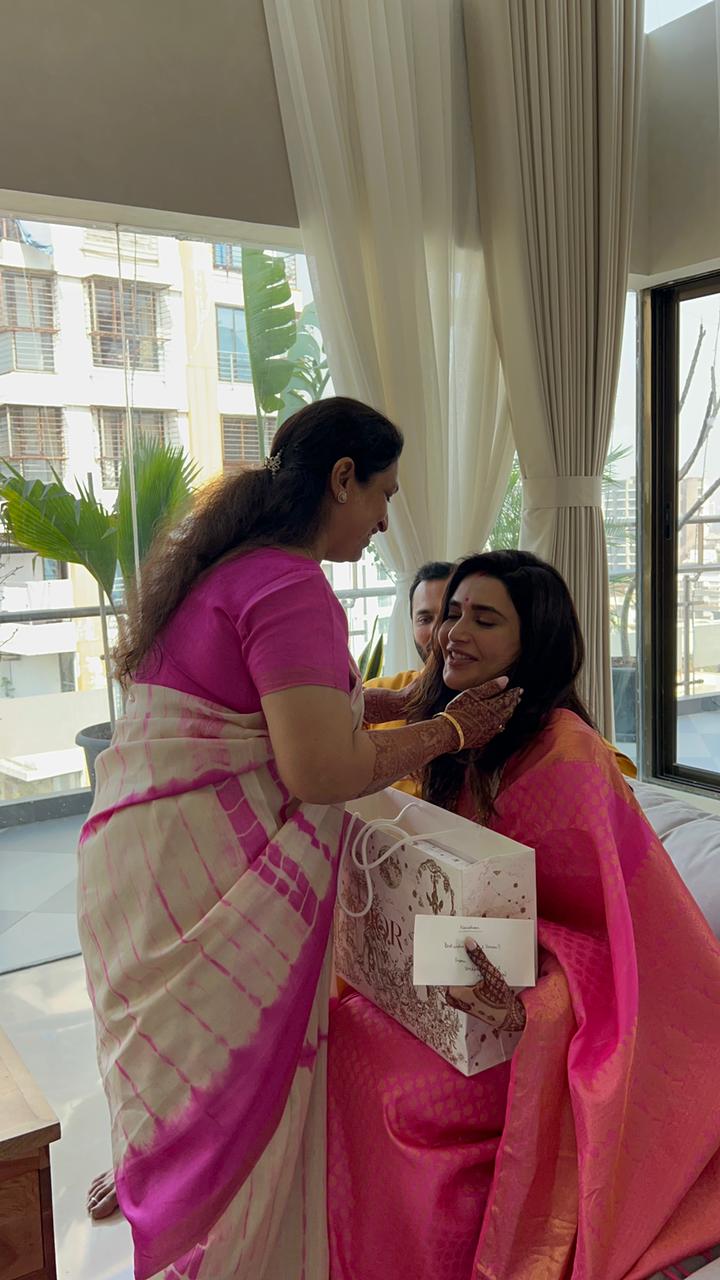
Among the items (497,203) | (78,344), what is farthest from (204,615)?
(497,203)

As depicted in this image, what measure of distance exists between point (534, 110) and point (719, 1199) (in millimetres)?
2991

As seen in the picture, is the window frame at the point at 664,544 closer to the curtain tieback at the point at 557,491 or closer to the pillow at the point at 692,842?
the curtain tieback at the point at 557,491

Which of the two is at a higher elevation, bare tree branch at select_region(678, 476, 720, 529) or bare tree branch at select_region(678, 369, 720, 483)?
bare tree branch at select_region(678, 369, 720, 483)

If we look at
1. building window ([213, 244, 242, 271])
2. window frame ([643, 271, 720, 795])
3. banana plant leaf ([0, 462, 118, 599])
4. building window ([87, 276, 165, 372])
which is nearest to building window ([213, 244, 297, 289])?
building window ([213, 244, 242, 271])

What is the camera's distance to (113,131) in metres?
2.56

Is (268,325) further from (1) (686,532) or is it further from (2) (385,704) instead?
(1) (686,532)

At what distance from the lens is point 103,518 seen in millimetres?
2904

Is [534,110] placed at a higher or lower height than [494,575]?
Answer: higher

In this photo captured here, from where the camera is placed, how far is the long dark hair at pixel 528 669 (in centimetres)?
176

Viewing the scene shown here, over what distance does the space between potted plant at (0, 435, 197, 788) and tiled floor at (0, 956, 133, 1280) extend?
1.96 ft

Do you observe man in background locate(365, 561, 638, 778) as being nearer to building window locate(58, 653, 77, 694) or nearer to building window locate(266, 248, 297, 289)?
building window locate(58, 653, 77, 694)

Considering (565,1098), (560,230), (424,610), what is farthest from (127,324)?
(565,1098)

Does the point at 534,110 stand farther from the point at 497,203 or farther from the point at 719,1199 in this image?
the point at 719,1199

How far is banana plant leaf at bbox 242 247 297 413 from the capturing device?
3.10 metres
